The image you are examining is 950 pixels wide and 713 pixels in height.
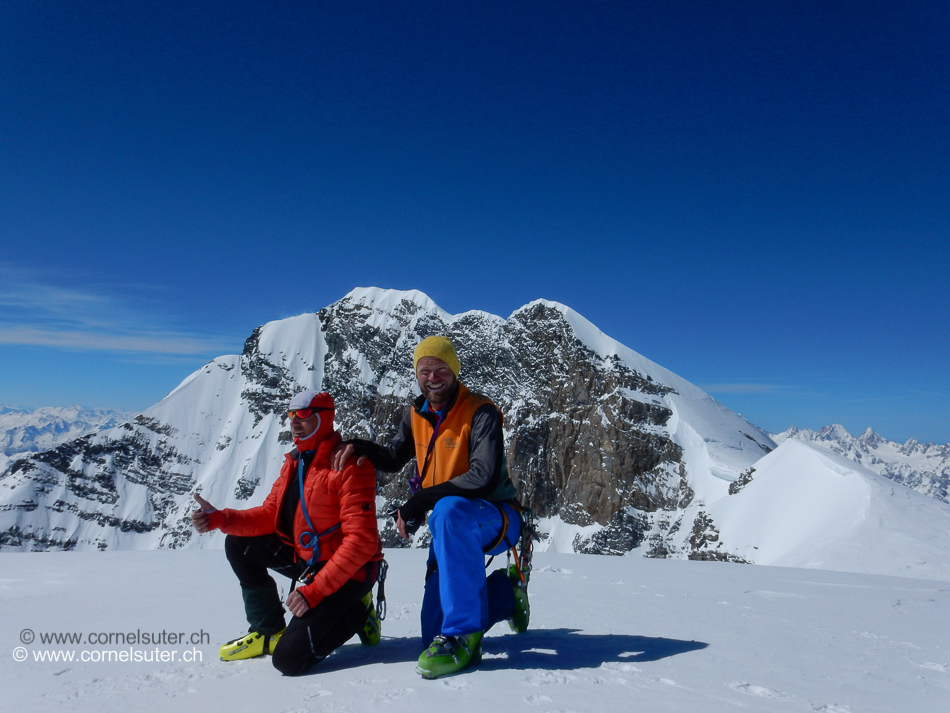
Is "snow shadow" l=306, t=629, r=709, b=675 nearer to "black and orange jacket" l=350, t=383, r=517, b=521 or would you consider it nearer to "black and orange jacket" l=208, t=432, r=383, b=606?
"black and orange jacket" l=208, t=432, r=383, b=606

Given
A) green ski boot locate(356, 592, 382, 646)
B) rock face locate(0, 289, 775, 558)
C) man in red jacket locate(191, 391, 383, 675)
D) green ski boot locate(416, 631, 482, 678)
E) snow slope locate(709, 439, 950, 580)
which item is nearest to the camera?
green ski boot locate(416, 631, 482, 678)

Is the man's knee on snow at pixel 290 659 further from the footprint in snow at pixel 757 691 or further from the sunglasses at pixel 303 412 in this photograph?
the footprint in snow at pixel 757 691

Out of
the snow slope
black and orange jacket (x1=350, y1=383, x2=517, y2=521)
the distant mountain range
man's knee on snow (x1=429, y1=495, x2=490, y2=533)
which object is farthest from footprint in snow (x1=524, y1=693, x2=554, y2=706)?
the distant mountain range

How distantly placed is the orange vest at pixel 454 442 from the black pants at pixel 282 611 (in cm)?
74

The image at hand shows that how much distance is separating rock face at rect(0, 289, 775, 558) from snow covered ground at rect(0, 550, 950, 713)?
57.5 meters

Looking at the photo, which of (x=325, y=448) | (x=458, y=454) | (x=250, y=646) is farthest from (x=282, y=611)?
(x=458, y=454)

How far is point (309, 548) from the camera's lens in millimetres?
3645

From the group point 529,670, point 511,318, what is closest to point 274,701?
point 529,670

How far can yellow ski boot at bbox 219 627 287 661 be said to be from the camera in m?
3.58

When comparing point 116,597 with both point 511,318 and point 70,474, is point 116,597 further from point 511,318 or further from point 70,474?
point 70,474

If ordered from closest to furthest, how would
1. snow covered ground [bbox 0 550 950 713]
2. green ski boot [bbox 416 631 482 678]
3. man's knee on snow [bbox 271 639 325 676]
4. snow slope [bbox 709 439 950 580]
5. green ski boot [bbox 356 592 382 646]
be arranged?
snow covered ground [bbox 0 550 950 713] → green ski boot [bbox 416 631 482 678] → man's knee on snow [bbox 271 639 325 676] → green ski boot [bbox 356 592 382 646] → snow slope [bbox 709 439 950 580]

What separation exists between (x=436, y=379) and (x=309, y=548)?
1.33m

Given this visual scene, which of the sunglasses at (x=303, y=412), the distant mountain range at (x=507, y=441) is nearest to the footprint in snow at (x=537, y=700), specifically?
the sunglasses at (x=303, y=412)

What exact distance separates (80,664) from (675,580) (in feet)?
19.7
